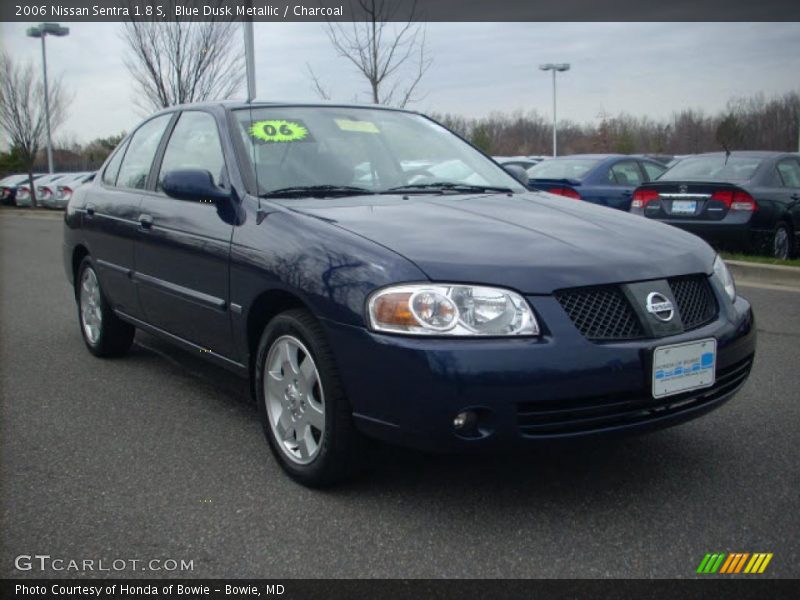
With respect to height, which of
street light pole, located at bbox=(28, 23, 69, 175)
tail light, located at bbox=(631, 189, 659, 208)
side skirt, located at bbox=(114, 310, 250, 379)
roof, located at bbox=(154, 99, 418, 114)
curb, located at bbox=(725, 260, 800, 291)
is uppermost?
street light pole, located at bbox=(28, 23, 69, 175)

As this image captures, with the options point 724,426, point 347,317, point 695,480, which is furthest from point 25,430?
point 724,426

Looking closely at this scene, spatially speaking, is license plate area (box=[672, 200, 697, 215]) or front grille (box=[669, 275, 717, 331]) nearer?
front grille (box=[669, 275, 717, 331])

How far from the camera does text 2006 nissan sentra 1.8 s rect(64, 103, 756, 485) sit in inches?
113

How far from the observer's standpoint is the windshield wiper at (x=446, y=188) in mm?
4082

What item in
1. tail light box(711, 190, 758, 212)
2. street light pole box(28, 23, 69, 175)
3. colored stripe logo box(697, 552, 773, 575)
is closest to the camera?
colored stripe logo box(697, 552, 773, 575)

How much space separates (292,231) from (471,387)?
1.09 metres

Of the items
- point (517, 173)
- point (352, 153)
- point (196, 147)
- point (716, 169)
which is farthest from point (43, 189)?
point (352, 153)

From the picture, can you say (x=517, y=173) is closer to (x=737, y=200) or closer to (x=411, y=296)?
(x=411, y=296)

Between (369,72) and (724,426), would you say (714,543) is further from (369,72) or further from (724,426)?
(369,72)

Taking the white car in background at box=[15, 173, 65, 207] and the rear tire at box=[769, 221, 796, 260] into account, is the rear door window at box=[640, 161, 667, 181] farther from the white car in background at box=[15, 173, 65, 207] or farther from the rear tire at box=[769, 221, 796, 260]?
the white car in background at box=[15, 173, 65, 207]

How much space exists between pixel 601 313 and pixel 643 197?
7.29 metres

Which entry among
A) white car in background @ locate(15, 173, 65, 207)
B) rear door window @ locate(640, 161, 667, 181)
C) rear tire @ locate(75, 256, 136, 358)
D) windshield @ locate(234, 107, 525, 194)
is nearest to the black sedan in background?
rear door window @ locate(640, 161, 667, 181)

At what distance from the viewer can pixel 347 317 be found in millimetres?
3037

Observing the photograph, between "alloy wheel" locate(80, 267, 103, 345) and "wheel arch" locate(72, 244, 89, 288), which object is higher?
"wheel arch" locate(72, 244, 89, 288)
